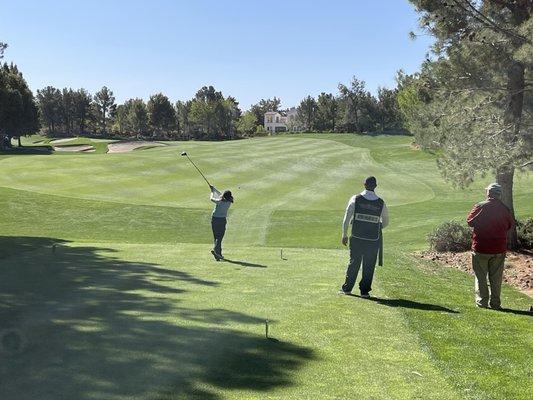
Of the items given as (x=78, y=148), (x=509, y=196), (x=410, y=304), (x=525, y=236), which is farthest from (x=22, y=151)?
(x=410, y=304)

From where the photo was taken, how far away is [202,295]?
28.8ft

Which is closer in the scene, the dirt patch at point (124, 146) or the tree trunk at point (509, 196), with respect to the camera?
the tree trunk at point (509, 196)

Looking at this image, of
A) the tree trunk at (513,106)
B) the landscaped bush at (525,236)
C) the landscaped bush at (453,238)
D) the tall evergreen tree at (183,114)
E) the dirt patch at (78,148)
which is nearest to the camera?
the tree trunk at (513,106)

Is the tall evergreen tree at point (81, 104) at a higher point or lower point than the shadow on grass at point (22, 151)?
higher

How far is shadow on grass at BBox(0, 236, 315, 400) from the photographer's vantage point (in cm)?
488

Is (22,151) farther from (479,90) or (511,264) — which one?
(511,264)

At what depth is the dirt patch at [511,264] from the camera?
13633mm

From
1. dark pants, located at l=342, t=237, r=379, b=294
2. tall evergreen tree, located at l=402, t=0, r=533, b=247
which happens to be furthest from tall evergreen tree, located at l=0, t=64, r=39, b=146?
dark pants, located at l=342, t=237, r=379, b=294

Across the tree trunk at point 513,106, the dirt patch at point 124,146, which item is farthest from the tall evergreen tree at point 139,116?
the tree trunk at point 513,106

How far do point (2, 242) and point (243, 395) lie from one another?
12.5 metres

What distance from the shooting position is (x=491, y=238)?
9.68 metres

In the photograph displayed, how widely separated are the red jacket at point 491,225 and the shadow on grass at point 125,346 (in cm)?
492

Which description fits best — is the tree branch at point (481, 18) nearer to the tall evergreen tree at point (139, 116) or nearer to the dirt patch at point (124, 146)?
the dirt patch at point (124, 146)

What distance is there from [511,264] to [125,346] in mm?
13126
